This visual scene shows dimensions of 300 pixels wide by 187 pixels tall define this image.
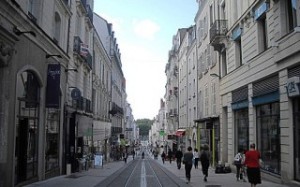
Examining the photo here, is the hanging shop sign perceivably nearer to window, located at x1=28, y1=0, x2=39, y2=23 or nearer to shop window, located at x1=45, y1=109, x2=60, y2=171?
window, located at x1=28, y1=0, x2=39, y2=23

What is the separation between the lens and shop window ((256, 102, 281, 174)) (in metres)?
19.5

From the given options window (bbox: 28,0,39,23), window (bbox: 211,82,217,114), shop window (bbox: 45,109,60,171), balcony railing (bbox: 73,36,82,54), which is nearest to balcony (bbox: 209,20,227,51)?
window (bbox: 211,82,217,114)

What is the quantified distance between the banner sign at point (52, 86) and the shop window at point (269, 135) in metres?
10.1

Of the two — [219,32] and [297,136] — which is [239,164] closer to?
[297,136]

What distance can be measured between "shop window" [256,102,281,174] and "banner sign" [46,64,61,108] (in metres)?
10.1

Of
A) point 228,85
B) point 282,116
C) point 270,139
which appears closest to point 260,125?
point 270,139

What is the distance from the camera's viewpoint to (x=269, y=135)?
20.7 metres

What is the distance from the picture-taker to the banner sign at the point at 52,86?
814 inches

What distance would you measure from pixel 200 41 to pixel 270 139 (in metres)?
22.9

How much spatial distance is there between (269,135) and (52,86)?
34.6 feet

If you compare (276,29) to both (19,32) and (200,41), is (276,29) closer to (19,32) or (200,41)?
(19,32)

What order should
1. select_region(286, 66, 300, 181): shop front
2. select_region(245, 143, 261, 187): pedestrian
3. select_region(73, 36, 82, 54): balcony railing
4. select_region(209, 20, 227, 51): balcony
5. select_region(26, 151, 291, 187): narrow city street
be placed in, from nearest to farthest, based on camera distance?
select_region(245, 143, 261, 187): pedestrian → select_region(286, 66, 300, 181): shop front → select_region(26, 151, 291, 187): narrow city street → select_region(73, 36, 82, 54): balcony railing → select_region(209, 20, 227, 51): balcony

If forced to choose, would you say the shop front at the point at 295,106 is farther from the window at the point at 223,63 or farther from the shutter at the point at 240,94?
the window at the point at 223,63

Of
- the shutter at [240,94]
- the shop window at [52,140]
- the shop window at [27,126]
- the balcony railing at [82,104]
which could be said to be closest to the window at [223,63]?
the shutter at [240,94]
